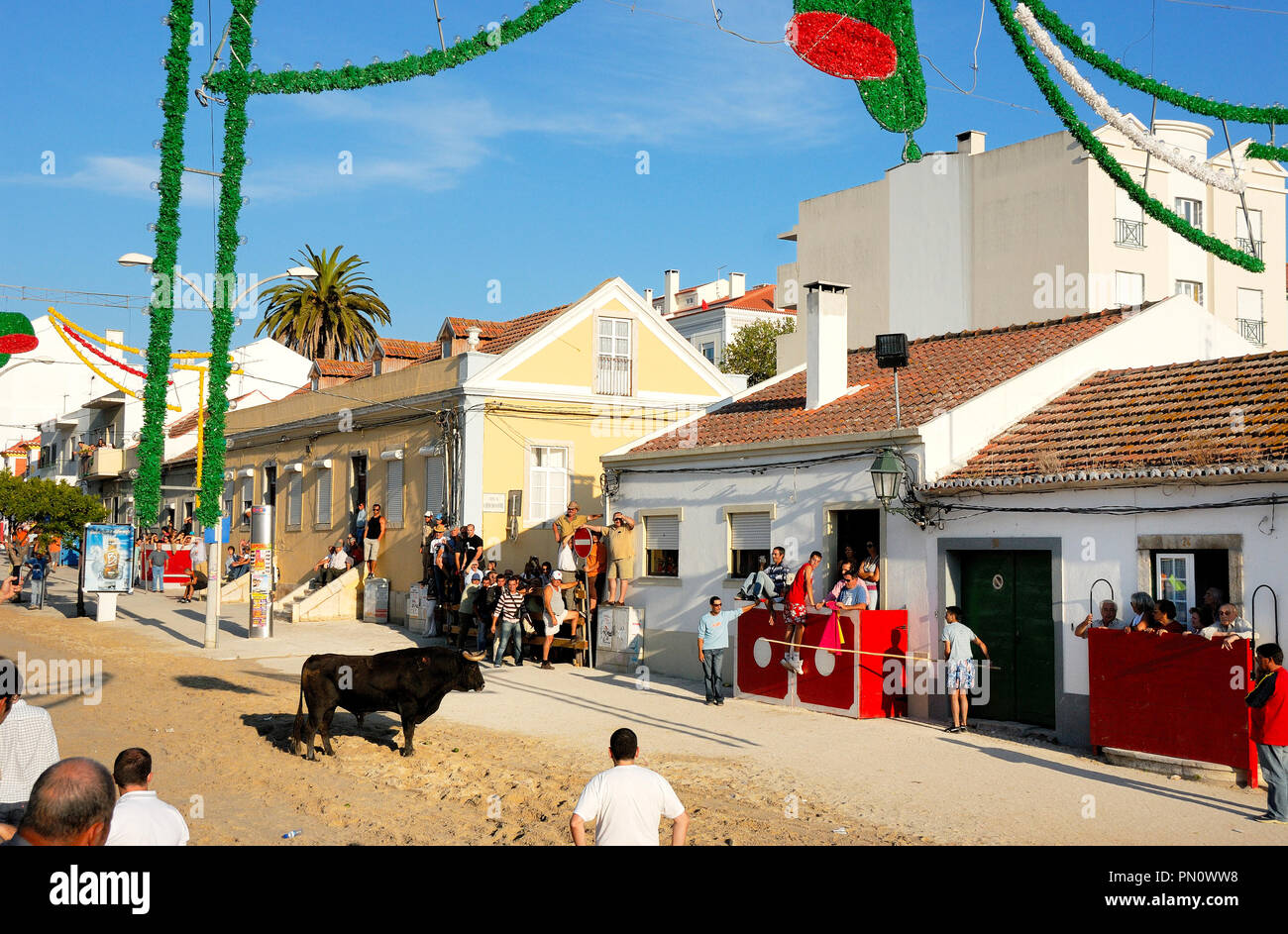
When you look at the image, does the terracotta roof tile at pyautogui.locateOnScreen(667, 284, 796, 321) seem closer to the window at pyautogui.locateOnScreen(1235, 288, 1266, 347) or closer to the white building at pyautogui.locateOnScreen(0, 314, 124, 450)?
the window at pyautogui.locateOnScreen(1235, 288, 1266, 347)

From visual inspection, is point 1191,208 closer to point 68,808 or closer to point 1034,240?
point 1034,240

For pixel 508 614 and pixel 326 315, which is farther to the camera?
pixel 326 315

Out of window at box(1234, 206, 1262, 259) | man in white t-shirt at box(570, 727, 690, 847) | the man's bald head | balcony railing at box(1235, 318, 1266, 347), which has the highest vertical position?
window at box(1234, 206, 1262, 259)

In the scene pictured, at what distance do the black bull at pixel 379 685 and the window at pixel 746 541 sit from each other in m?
6.62

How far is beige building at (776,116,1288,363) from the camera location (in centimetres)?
3819

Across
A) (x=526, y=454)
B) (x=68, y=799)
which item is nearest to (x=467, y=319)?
(x=526, y=454)

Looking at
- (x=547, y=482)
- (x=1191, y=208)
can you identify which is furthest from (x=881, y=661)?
(x=1191, y=208)

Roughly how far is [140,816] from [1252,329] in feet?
147

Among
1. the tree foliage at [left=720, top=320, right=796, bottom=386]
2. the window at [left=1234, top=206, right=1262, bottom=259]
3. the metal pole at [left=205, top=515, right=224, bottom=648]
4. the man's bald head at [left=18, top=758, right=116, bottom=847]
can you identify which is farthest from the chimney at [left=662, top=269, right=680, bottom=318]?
the man's bald head at [left=18, top=758, right=116, bottom=847]

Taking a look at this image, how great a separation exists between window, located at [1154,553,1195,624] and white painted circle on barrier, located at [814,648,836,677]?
4.63 metres

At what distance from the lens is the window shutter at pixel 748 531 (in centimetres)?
1919

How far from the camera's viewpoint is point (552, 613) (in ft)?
70.6

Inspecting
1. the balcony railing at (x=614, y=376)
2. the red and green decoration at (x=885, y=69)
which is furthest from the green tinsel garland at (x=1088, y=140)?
the balcony railing at (x=614, y=376)

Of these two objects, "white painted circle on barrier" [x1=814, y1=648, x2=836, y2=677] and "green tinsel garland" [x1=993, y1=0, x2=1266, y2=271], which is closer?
"green tinsel garland" [x1=993, y1=0, x2=1266, y2=271]
